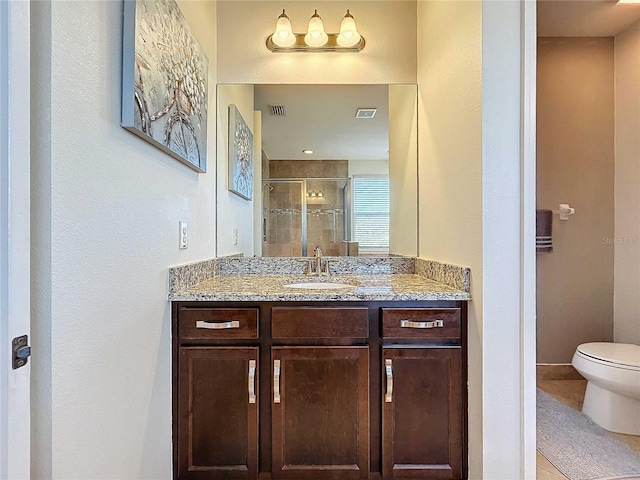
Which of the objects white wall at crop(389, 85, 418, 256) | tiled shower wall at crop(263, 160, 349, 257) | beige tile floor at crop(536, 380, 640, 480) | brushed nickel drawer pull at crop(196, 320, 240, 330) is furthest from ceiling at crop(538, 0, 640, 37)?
brushed nickel drawer pull at crop(196, 320, 240, 330)

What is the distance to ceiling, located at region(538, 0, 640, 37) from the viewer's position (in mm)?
2105

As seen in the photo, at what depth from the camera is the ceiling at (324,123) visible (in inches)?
81.1

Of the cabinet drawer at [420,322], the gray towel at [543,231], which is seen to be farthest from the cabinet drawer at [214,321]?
the gray towel at [543,231]

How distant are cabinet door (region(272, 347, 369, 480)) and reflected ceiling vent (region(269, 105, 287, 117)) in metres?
1.39

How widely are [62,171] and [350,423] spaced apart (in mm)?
1322

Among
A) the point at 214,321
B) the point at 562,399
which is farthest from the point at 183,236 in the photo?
the point at 562,399

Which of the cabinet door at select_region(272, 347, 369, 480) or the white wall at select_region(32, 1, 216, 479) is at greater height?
the white wall at select_region(32, 1, 216, 479)

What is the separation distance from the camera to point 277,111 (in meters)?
2.12

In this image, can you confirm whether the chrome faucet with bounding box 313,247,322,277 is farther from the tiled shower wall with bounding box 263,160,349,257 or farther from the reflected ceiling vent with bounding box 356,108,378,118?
the reflected ceiling vent with bounding box 356,108,378,118

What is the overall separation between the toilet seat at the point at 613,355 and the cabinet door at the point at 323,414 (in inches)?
53.9

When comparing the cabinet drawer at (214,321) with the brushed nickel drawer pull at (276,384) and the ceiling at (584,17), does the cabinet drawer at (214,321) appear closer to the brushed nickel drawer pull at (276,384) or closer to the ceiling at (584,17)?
the brushed nickel drawer pull at (276,384)

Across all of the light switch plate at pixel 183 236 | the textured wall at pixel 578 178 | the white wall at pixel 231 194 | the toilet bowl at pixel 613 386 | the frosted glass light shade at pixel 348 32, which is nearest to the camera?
the light switch plate at pixel 183 236

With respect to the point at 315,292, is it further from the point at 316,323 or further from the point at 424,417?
the point at 424,417

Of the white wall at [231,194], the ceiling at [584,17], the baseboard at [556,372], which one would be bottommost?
the baseboard at [556,372]
